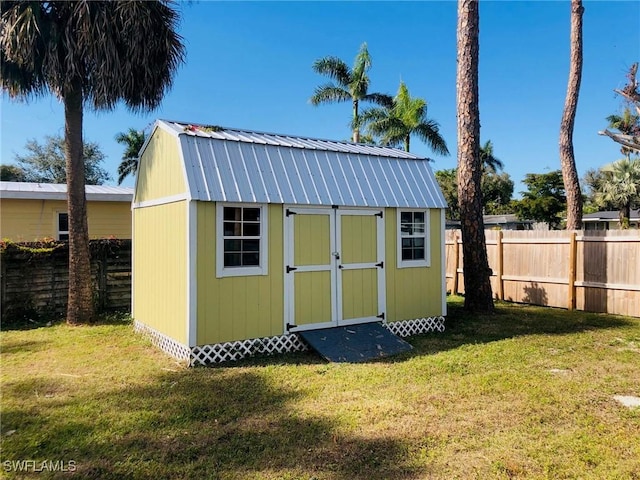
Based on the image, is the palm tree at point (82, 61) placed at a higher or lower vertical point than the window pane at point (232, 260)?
higher

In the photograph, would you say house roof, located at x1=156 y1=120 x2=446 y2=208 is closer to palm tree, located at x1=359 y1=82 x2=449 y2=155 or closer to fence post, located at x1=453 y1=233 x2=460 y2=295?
fence post, located at x1=453 y1=233 x2=460 y2=295

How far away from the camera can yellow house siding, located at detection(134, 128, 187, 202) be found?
18.7 feet

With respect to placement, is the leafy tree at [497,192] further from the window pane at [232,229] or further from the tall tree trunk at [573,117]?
the window pane at [232,229]

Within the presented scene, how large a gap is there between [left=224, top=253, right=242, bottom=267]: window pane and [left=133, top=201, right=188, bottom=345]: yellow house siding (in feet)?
1.71

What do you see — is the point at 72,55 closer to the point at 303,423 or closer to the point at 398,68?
the point at 303,423

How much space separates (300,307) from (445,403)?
2.55 metres

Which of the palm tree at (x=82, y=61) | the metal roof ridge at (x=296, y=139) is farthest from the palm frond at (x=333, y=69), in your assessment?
the metal roof ridge at (x=296, y=139)

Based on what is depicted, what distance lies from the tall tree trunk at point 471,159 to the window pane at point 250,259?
4774 millimetres

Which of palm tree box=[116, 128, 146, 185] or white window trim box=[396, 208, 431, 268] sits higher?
palm tree box=[116, 128, 146, 185]

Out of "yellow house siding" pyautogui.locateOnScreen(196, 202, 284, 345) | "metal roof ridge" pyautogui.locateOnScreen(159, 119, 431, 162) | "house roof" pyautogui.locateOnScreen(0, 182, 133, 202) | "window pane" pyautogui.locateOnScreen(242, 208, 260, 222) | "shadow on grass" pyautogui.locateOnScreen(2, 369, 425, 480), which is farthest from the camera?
"house roof" pyautogui.locateOnScreen(0, 182, 133, 202)

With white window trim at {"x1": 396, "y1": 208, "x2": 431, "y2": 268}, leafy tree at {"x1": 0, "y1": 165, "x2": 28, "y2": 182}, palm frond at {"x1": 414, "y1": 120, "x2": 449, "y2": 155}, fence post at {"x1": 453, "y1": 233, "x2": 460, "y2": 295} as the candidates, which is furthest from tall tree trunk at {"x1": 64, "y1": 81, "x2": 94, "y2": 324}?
leafy tree at {"x1": 0, "y1": 165, "x2": 28, "y2": 182}

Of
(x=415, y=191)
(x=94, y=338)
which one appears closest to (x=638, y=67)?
(x=415, y=191)

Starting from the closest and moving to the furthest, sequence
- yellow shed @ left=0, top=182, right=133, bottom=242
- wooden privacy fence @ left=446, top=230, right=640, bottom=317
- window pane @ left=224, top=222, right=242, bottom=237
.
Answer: window pane @ left=224, top=222, right=242, bottom=237 < wooden privacy fence @ left=446, top=230, right=640, bottom=317 < yellow shed @ left=0, top=182, right=133, bottom=242

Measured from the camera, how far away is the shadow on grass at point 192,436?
2.96m
